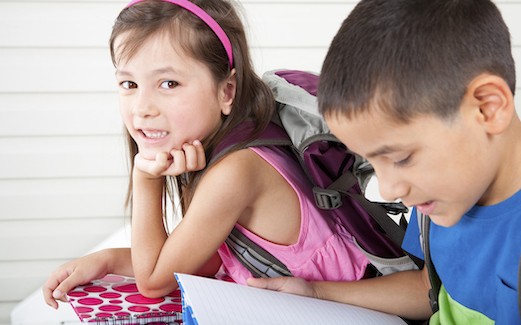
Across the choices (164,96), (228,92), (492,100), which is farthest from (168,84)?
(492,100)

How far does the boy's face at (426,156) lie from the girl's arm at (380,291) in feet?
1.03

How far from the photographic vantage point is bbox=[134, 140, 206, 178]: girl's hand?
132 centimetres

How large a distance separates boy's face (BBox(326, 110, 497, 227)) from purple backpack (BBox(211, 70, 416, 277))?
31 cm

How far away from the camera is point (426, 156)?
3.05 ft

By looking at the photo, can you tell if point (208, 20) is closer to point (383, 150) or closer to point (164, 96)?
point (164, 96)

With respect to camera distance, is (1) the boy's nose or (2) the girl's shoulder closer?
(1) the boy's nose

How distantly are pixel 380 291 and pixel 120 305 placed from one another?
0.44 m

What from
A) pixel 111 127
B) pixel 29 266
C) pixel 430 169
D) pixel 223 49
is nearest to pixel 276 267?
pixel 223 49

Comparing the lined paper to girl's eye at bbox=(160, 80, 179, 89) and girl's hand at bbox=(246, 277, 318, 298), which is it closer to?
girl's hand at bbox=(246, 277, 318, 298)

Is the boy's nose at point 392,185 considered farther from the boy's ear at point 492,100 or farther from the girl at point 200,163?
the girl at point 200,163

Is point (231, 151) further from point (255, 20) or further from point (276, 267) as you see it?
point (255, 20)

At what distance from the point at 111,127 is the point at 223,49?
52.5 inches

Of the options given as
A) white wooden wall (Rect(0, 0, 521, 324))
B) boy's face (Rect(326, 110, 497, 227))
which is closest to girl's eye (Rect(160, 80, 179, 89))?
boy's face (Rect(326, 110, 497, 227))

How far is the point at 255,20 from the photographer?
2.57 meters
